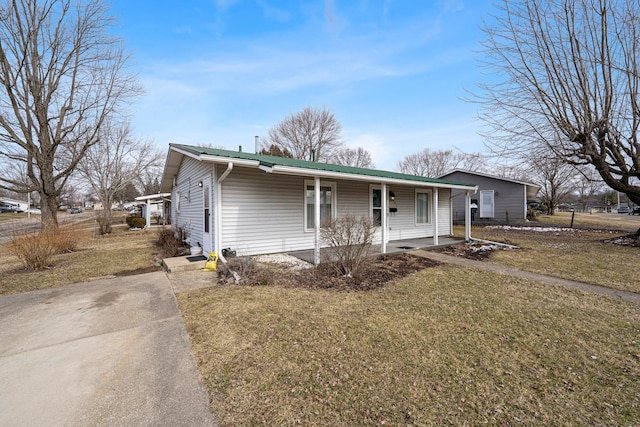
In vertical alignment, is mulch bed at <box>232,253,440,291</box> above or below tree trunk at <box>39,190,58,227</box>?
below

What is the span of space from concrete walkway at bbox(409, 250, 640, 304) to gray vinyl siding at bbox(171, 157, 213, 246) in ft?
23.1

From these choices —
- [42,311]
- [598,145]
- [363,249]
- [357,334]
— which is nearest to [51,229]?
[42,311]

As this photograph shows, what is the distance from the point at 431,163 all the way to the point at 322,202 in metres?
37.4

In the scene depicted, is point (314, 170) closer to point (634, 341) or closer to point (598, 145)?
point (634, 341)

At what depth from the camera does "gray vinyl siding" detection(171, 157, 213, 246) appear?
831 cm

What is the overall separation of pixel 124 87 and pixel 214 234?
12.8 metres

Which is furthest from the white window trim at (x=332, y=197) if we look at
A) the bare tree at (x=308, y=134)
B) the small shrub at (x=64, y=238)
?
the bare tree at (x=308, y=134)

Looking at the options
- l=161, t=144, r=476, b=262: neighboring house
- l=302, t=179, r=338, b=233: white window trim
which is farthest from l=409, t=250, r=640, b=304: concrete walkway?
l=302, t=179, r=338, b=233: white window trim

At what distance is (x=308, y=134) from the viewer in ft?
96.1

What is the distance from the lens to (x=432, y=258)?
25.9 ft

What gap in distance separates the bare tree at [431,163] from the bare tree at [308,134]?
1700 centimetres

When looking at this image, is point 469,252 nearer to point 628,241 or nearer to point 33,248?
point 628,241

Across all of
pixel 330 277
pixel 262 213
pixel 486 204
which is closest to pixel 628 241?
pixel 486 204

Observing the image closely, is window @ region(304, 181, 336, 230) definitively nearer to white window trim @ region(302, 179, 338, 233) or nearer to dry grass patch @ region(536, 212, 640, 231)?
white window trim @ region(302, 179, 338, 233)
